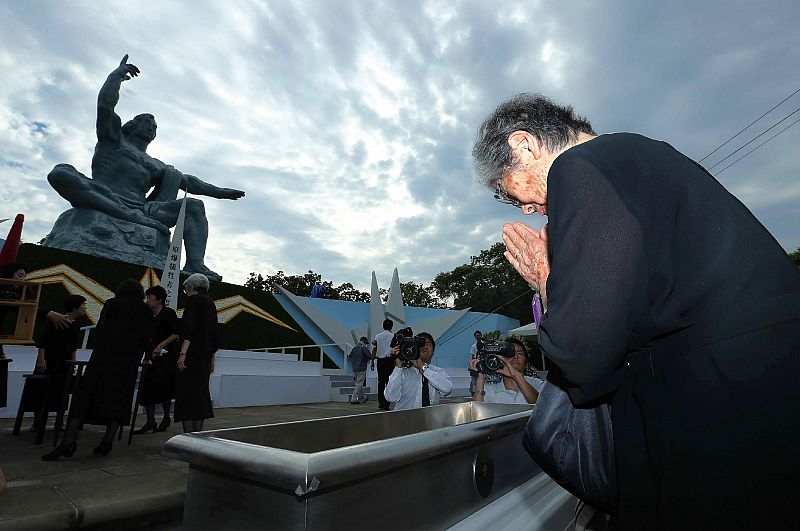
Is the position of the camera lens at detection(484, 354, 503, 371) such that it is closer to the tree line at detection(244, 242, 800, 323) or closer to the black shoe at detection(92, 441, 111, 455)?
the black shoe at detection(92, 441, 111, 455)

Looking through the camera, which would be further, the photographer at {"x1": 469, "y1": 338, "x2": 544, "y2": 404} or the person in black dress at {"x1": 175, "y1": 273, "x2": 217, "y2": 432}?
the person in black dress at {"x1": 175, "y1": 273, "x2": 217, "y2": 432}

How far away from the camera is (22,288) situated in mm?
4141

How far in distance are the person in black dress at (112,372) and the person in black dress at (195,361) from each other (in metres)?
0.33

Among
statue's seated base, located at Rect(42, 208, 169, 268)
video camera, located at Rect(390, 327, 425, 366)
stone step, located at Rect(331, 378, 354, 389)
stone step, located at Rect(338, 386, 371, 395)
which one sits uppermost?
statue's seated base, located at Rect(42, 208, 169, 268)

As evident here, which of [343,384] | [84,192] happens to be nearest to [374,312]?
[343,384]

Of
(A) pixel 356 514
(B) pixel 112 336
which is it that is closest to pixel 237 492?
(A) pixel 356 514

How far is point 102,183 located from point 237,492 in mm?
15997

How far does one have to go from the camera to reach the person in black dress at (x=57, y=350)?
4.07 meters

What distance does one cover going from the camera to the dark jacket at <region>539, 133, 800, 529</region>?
1.81 ft

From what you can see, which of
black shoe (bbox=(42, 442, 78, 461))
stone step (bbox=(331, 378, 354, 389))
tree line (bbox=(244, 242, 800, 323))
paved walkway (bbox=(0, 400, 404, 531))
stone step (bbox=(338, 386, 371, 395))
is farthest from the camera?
tree line (bbox=(244, 242, 800, 323))

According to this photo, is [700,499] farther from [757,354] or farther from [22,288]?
[22,288]

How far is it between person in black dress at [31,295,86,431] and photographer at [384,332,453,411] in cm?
305

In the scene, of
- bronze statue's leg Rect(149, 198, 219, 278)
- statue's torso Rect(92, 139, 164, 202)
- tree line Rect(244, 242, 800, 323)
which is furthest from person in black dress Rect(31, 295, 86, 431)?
tree line Rect(244, 242, 800, 323)

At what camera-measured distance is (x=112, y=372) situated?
3.56 metres
